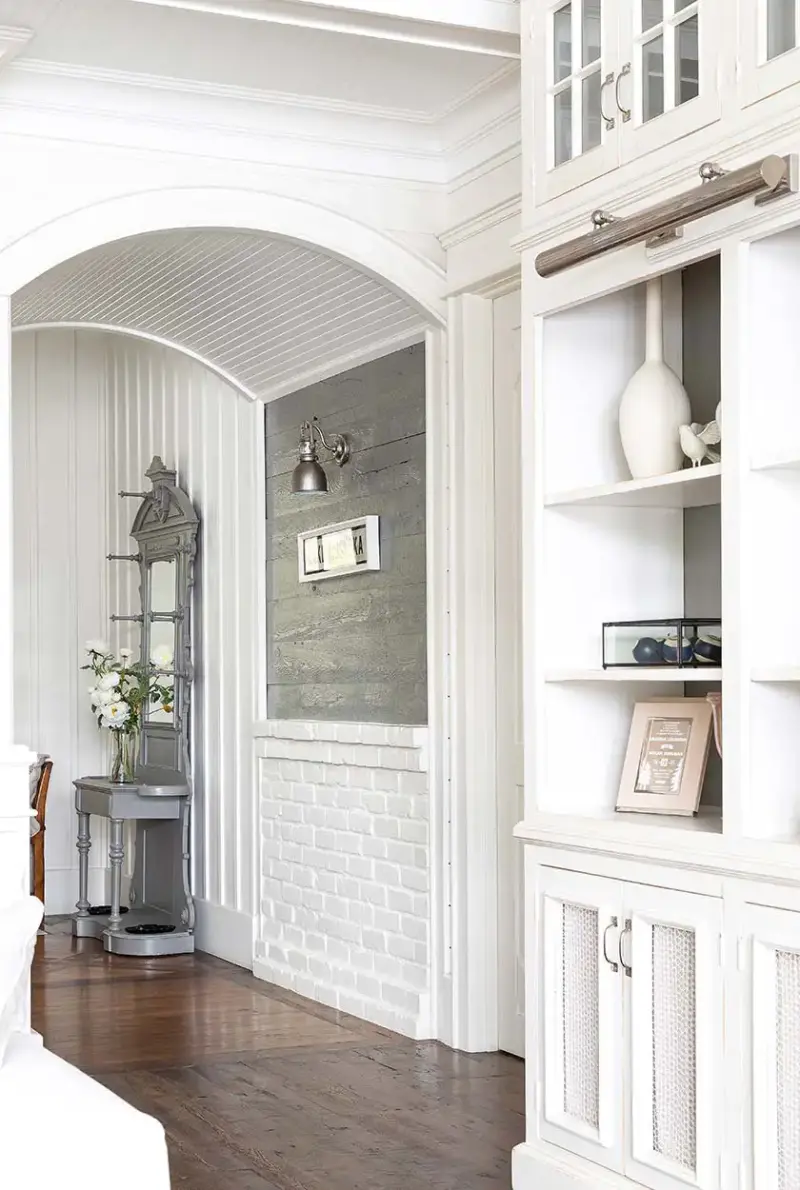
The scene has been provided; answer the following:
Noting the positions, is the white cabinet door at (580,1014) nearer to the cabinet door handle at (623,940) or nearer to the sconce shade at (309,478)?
the cabinet door handle at (623,940)

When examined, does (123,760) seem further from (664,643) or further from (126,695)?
(664,643)

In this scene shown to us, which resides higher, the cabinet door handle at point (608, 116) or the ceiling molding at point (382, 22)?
the ceiling molding at point (382, 22)

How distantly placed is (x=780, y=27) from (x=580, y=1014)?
2.09 meters

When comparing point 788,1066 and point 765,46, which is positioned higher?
point 765,46

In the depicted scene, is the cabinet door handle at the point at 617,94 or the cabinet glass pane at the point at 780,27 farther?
the cabinet door handle at the point at 617,94

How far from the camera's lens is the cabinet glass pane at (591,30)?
11.6 feet

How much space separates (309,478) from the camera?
589 cm

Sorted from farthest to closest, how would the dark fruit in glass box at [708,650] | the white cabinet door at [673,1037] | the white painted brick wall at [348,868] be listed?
1. the white painted brick wall at [348,868]
2. the dark fruit in glass box at [708,650]
3. the white cabinet door at [673,1037]

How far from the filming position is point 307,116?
4.86 m

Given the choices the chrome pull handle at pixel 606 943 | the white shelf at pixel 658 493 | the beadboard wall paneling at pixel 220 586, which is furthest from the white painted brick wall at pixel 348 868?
the chrome pull handle at pixel 606 943

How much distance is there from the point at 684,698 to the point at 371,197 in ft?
7.23

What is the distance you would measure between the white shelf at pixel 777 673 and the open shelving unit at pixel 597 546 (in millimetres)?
608

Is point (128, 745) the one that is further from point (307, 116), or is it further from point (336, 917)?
point (307, 116)

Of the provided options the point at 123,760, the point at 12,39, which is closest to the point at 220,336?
the point at 12,39
